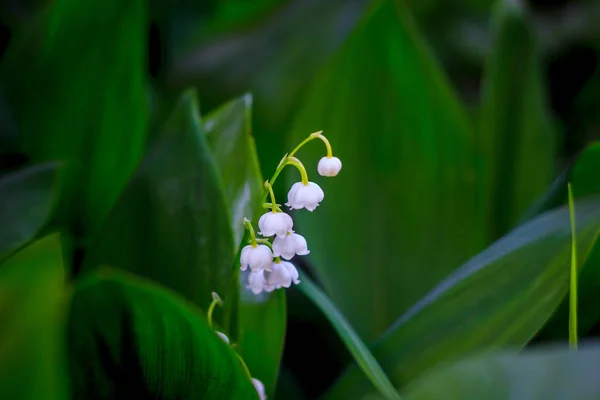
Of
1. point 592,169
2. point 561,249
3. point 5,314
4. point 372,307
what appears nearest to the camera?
point 5,314

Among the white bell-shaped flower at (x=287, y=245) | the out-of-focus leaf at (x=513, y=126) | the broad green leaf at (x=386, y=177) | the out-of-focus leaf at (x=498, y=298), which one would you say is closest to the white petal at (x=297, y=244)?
the white bell-shaped flower at (x=287, y=245)

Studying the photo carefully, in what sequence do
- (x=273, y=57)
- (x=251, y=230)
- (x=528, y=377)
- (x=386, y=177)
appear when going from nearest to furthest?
(x=528, y=377)
(x=251, y=230)
(x=386, y=177)
(x=273, y=57)

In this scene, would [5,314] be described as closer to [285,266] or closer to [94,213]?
[285,266]

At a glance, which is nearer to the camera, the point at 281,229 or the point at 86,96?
the point at 281,229

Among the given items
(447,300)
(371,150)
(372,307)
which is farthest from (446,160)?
(447,300)

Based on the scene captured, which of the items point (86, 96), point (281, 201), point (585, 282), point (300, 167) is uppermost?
point (86, 96)

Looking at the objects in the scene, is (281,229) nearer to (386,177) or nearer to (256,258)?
(256,258)

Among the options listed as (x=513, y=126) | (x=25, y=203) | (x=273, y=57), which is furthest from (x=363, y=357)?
(x=273, y=57)
